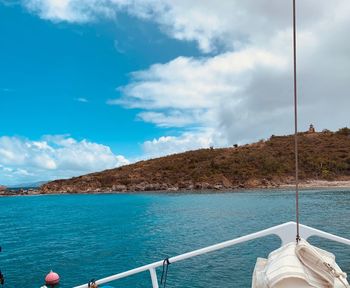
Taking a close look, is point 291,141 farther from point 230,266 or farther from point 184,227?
point 230,266

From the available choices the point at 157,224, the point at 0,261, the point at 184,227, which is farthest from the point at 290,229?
the point at 157,224

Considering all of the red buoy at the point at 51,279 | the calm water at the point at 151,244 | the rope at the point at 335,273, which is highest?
the rope at the point at 335,273

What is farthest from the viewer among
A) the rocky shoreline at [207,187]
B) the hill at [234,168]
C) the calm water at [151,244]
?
the hill at [234,168]

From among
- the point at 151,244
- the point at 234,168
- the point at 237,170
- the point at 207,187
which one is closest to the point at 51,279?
the point at 151,244

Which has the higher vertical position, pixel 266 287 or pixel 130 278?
pixel 266 287

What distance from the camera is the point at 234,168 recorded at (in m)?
120

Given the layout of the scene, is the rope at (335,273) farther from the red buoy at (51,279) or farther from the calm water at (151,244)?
the calm water at (151,244)

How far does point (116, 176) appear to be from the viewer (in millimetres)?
141375

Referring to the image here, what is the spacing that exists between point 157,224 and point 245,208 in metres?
17.4

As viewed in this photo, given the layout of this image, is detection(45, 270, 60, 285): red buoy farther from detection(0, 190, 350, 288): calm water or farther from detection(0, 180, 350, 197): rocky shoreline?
detection(0, 180, 350, 197): rocky shoreline

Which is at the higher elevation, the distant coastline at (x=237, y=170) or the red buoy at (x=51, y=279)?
the distant coastline at (x=237, y=170)

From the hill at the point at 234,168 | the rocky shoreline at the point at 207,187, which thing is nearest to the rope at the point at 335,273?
the rocky shoreline at the point at 207,187

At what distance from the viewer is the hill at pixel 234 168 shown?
110 meters

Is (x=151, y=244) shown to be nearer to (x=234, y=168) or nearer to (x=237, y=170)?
(x=237, y=170)
